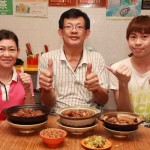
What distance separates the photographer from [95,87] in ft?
6.07

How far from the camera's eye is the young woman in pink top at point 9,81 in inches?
78.8

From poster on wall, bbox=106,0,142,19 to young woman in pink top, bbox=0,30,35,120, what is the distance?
1508 mm

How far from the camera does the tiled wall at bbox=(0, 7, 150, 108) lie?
3201 millimetres

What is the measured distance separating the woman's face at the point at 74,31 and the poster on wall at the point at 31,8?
1.02 meters

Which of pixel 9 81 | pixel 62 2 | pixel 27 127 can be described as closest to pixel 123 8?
pixel 62 2

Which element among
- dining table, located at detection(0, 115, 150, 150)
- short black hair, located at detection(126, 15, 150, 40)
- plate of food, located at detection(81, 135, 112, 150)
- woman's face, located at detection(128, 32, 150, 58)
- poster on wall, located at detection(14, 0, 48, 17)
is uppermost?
poster on wall, located at detection(14, 0, 48, 17)

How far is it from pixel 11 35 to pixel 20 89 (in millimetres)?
438

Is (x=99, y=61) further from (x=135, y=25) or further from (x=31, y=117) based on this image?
(x=31, y=117)

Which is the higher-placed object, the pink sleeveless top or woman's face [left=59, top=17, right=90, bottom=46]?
woman's face [left=59, top=17, right=90, bottom=46]

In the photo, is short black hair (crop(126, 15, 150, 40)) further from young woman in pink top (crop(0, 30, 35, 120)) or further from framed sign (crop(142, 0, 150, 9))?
framed sign (crop(142, 0, 150, 9))

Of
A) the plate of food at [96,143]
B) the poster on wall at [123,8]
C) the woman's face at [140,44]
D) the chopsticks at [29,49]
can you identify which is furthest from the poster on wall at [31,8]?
the plate of food at [96,143]

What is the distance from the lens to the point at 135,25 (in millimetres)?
2012

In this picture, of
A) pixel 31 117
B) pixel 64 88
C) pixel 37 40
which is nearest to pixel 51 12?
pixel 37 40

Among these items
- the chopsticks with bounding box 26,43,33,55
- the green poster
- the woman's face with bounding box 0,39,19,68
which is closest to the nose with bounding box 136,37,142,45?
the woman's face with bounding box 0,39,19,68
